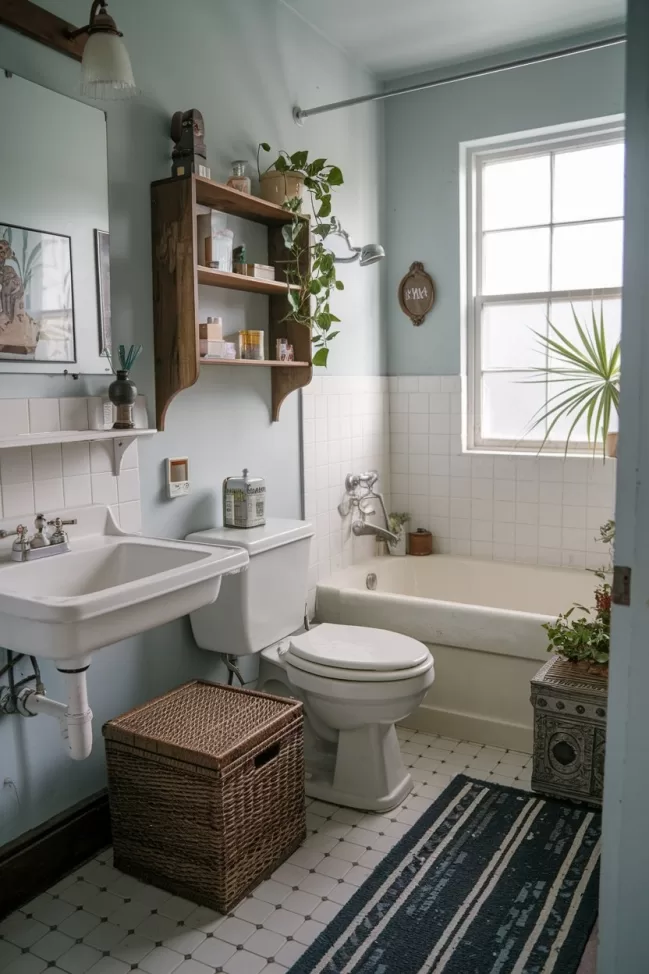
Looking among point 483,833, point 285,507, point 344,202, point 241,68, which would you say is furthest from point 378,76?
point 483,833

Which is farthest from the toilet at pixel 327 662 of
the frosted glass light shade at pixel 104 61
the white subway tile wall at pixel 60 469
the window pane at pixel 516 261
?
the window pane at pixel 516 261

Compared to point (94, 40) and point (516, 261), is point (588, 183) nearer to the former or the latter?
point (516, 261)

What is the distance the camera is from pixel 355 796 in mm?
2494

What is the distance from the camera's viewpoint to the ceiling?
9.80 feet

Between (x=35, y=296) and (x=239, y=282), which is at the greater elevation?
(x=239, y=282)

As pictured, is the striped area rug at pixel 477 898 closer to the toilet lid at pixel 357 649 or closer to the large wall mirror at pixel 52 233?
the toilet lid at pixel 357 649

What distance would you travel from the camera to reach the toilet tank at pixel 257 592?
2.46 meters

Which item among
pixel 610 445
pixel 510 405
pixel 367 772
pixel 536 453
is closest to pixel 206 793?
pixel 367 772

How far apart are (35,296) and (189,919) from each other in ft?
5.21

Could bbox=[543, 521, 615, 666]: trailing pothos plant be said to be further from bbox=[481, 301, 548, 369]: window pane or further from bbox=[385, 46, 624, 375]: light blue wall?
bbox=[385, 46, 624, 375]: light blue wall

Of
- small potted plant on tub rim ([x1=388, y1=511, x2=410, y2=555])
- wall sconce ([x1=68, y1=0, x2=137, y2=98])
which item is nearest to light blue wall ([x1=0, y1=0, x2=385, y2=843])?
wall sconce ([x1=68, y1=0, x2=137, y2=98])

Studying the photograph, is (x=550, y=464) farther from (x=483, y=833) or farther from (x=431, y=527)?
(x=483, y=833)

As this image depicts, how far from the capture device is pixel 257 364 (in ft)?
8.61

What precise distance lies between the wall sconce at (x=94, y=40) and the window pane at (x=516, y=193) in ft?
6.85
